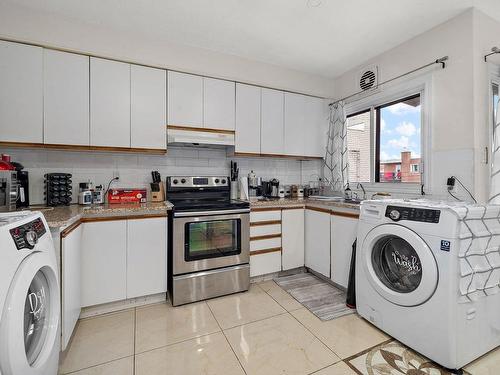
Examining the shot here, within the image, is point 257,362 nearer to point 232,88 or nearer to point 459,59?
point 232,88

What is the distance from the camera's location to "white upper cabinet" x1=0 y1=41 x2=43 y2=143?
6.32 ft

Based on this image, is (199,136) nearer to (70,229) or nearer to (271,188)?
(271,188)

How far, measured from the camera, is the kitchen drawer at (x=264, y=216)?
2.56 metres

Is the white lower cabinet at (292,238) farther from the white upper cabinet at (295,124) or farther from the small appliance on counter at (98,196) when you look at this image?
the small appliance on counter at (98,196)

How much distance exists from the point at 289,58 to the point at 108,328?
3137 mm

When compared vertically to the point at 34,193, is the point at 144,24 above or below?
above

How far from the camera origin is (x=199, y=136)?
2.54m

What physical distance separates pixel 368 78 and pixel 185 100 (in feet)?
6.87

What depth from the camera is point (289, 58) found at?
2.83 meters

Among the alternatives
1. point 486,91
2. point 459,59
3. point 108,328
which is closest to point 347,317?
point 108,328

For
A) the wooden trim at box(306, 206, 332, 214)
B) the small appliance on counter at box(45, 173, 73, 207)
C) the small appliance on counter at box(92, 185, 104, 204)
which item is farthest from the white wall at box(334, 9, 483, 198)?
the small appliance on counter at box(45, 173, 73, 207)

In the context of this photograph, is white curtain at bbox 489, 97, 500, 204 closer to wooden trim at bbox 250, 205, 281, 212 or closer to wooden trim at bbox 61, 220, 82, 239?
wooden trim at bbox 250, 205, 281, 212

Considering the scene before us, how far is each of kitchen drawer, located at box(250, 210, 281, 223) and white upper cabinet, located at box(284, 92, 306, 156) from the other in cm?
84

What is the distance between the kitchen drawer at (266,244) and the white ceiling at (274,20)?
2.06 meters
